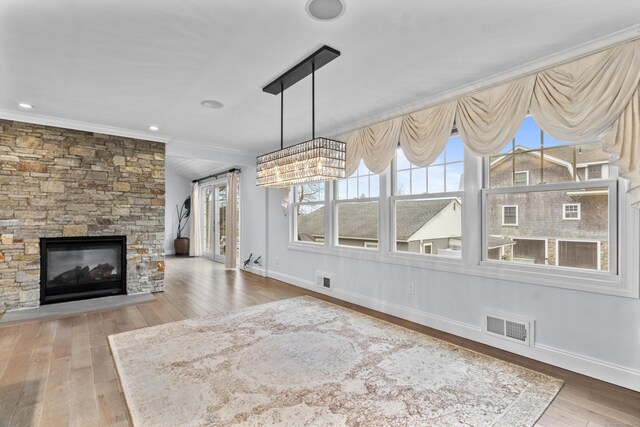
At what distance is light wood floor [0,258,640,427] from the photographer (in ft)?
6.52

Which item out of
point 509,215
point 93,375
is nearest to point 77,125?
point 93,375

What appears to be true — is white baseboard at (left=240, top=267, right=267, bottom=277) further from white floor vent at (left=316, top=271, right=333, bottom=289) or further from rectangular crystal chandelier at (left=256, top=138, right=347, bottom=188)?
rectangular crystal chandelier at (left=256, top=138, right=347, bottom=188)

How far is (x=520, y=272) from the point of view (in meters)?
2.89

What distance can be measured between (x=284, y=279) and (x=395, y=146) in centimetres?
337

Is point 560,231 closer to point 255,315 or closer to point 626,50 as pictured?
point 626,50

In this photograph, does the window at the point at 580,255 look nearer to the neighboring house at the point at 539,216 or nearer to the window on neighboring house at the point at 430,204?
the neighboring house at the point at 539,216

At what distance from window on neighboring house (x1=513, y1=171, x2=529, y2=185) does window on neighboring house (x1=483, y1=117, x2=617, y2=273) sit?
12 mm

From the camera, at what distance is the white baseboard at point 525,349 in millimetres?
2332

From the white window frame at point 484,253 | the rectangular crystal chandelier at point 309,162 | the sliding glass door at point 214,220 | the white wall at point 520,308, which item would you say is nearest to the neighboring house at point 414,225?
the white window frame at point 484,253

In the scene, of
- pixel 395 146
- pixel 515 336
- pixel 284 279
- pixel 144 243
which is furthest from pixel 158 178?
pixel 515 336

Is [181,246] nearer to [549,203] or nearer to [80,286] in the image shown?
[80,286]

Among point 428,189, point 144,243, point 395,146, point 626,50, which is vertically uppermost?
point 626,50

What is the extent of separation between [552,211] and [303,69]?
100 inches

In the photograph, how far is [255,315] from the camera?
12.8 ft
